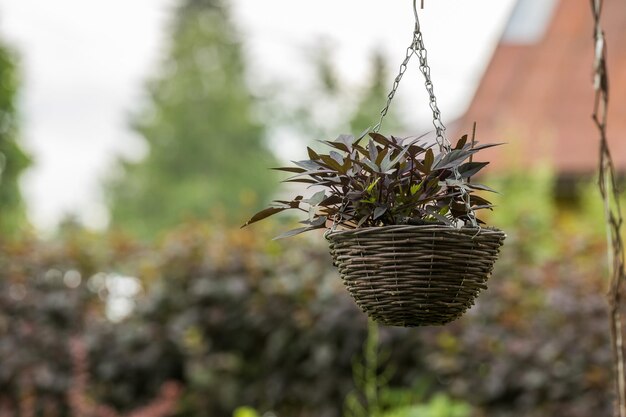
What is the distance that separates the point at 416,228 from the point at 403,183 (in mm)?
135

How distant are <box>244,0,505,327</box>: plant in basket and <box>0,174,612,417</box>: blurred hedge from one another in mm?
2781

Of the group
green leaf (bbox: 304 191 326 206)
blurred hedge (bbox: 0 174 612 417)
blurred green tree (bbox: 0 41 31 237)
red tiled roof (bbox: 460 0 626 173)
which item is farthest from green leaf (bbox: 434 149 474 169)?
blurred green tree (bbox: 0 41 31 237)

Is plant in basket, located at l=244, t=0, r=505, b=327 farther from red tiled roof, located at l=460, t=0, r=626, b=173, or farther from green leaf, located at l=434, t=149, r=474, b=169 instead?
red tiled roof, located at l=460, t=0, r=626, b=173

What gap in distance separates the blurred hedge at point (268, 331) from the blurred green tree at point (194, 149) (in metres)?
18.8

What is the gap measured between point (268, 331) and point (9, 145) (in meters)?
16.9

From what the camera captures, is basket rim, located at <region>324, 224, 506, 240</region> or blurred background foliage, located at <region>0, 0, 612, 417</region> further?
blurred background foliage, located at <region>0, 0, 612, 417</region>

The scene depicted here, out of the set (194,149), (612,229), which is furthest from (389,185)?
(194,149)

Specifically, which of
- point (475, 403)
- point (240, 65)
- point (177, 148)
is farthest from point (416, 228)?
point (240, 65)

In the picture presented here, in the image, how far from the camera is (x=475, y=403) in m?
4.75

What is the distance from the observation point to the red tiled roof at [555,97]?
966 centimetres

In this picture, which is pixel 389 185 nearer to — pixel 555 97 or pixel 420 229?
pixel 420 229

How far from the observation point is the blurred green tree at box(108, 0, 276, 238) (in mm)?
25266

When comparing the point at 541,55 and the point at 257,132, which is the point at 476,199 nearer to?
the point at 541,55

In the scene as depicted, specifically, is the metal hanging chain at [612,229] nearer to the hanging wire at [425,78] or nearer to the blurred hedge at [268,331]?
the hanging wire at [425,78]
